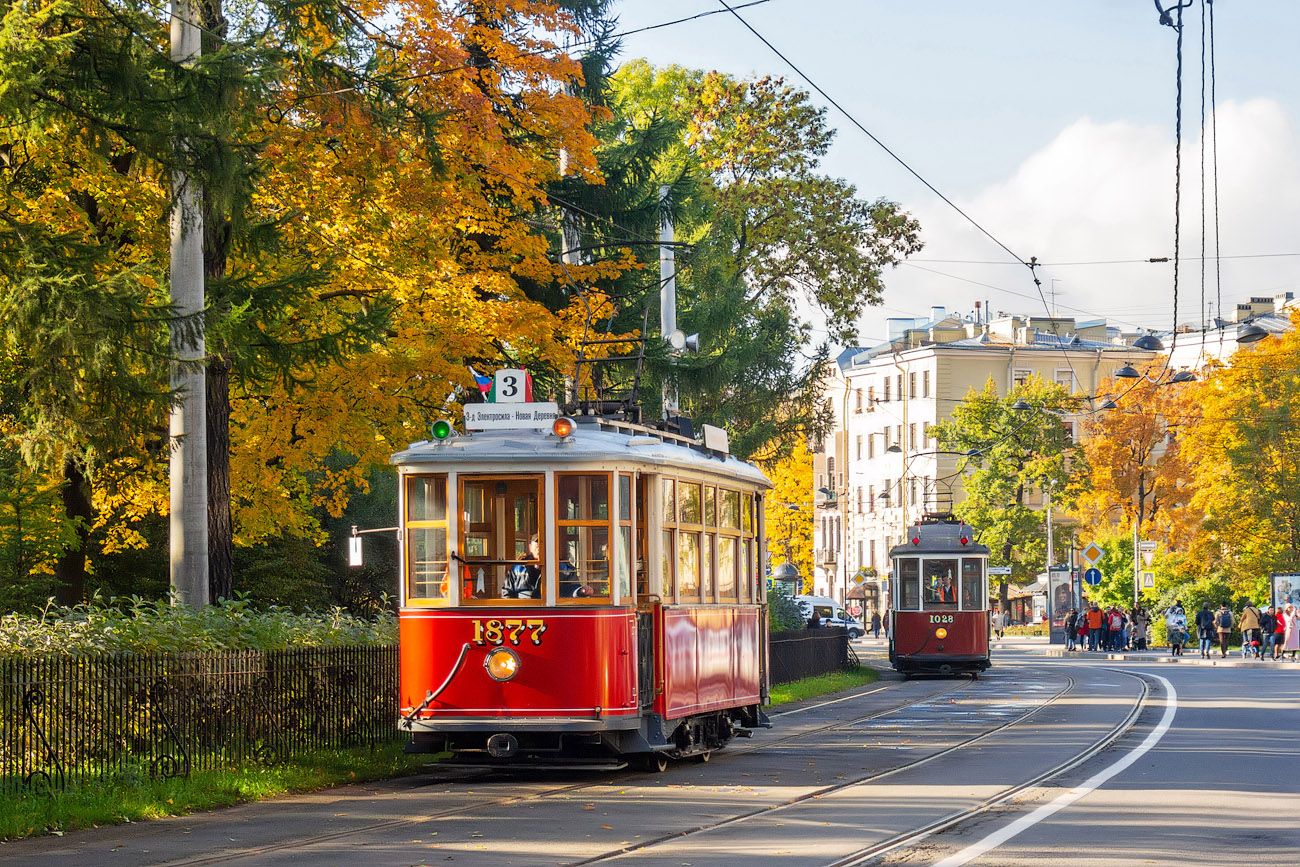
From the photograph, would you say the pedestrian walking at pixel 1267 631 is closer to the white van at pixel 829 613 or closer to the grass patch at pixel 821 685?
the grass patch at pixel 821 685

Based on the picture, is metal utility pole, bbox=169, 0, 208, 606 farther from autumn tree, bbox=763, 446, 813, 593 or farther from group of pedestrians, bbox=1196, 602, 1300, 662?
autumn tree, bbox=763, 446, 813, 593

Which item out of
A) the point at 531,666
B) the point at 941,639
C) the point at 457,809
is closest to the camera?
the point at 457,809

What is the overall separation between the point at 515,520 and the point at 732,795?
10.2 ft

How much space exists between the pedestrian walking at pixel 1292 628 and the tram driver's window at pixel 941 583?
16.3 metres

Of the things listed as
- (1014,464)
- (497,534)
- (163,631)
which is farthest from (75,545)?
(1014,464)

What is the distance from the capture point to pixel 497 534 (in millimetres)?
17359

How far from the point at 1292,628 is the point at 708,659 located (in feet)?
120

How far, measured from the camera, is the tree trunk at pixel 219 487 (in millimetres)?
20594

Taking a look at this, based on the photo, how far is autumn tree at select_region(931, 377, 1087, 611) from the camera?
3359 inches

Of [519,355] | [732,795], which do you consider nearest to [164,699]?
[732,795]

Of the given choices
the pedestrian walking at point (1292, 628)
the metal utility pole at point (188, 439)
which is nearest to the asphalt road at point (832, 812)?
the metal utility pole at point (188, 439)

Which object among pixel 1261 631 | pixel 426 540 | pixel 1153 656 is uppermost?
pixel 426 540

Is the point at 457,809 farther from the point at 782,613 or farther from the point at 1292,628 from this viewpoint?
the point at 1292,628

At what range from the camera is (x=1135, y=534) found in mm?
70812
